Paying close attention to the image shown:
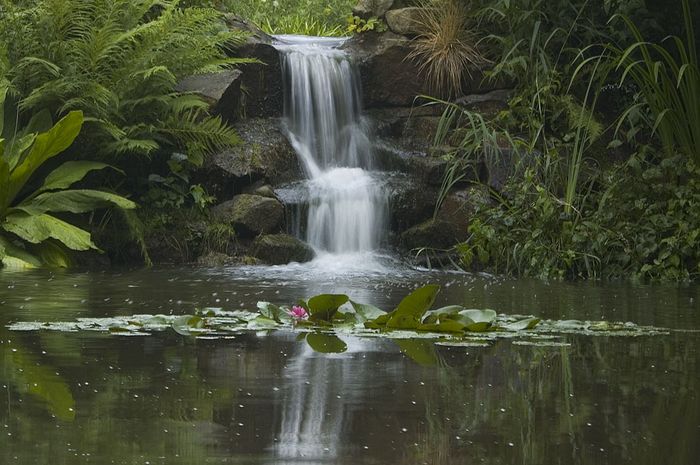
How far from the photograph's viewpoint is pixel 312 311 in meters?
5.25

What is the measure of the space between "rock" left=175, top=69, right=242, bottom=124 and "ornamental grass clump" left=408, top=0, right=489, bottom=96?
1.98 metres

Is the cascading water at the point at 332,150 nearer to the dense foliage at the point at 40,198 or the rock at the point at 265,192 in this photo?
A: the rock at the point at 265,192

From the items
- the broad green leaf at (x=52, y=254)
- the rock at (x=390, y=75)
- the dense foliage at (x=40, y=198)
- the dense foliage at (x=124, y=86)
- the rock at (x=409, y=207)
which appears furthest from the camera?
the rock at (x=390, y=75)

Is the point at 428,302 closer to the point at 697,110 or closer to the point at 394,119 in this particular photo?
the point at 697,110

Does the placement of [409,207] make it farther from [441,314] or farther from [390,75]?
[441,314]

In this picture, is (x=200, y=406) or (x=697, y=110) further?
(x=697, y=110)

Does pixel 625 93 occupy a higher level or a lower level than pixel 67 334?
higher

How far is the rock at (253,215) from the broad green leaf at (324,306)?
4.94m

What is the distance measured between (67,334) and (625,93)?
792 centimetres

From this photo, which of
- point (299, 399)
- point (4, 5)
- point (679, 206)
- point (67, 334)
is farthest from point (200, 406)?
point (4, 5)

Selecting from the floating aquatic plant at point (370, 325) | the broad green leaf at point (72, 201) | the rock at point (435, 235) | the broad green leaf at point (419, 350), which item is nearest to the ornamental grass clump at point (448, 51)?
the rock at point (435, 235)

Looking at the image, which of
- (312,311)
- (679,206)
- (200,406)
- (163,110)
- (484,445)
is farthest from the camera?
(163,110)

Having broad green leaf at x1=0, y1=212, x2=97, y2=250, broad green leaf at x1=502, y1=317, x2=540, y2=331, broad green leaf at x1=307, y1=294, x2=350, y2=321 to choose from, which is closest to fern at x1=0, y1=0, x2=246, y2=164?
Result: broad green leaf at x1=0, y1=212, x2=97, y2=250

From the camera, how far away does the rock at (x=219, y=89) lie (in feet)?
35.9
